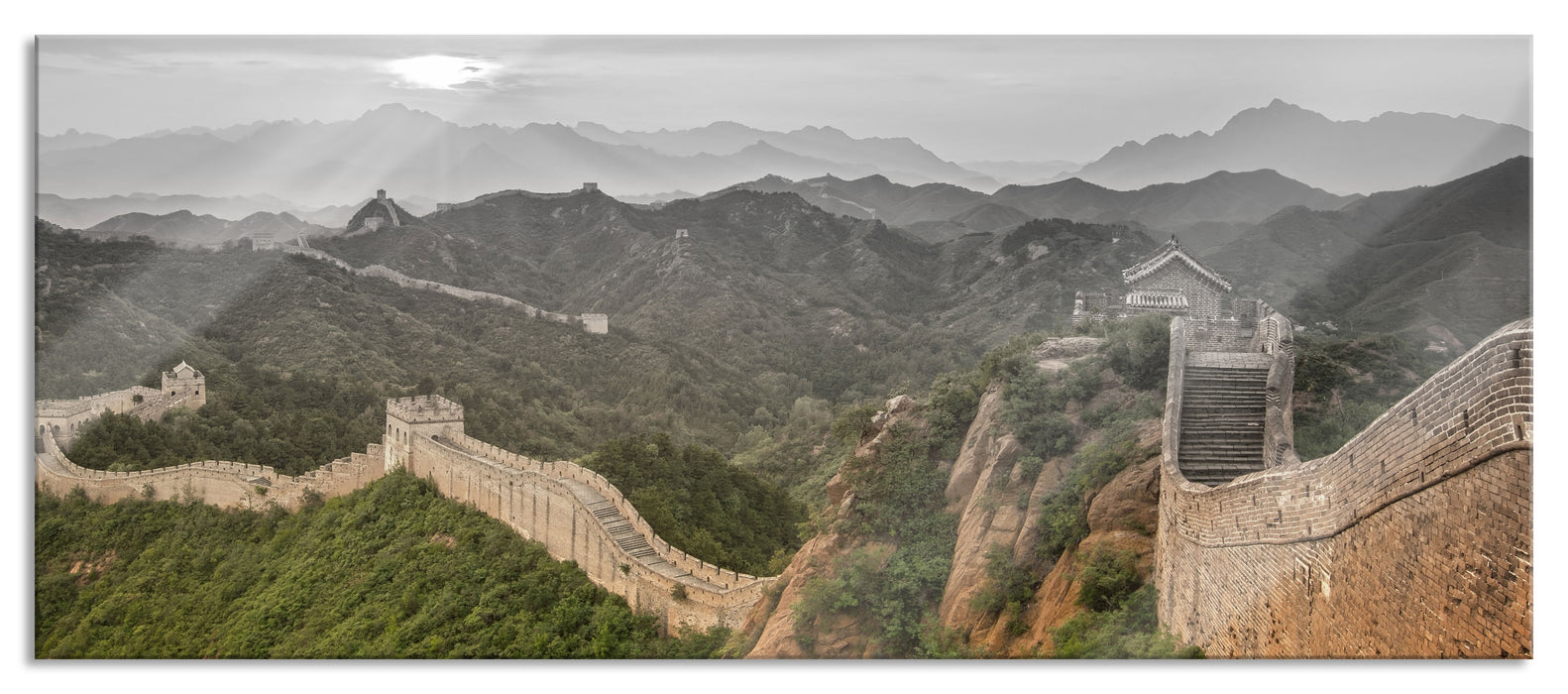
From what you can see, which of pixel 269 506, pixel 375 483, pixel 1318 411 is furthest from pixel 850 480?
pixel 269 506

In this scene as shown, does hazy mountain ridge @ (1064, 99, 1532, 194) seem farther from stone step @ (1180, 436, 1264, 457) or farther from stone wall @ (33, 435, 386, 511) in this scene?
stone wall @ (33, 435, 386, 511)

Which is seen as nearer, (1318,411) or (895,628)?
(895,628)

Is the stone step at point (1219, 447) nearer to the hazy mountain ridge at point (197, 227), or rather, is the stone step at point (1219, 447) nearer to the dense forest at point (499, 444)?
the dense forest at point (499, 444)

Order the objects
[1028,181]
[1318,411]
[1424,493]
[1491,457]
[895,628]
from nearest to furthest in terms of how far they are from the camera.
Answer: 1. [1491,457]
2. [1424,493]
3. [895,628]
4. [1318,411]
5. [1028,181]

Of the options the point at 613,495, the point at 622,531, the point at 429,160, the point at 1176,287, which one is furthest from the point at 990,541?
the point at 429,160

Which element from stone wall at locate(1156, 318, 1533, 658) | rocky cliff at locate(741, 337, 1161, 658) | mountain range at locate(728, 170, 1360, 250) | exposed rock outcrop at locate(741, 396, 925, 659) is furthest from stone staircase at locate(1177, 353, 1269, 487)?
mountain range at locate(728, 170, 1360, 250)

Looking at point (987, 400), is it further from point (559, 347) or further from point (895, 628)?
point (559, 347)
